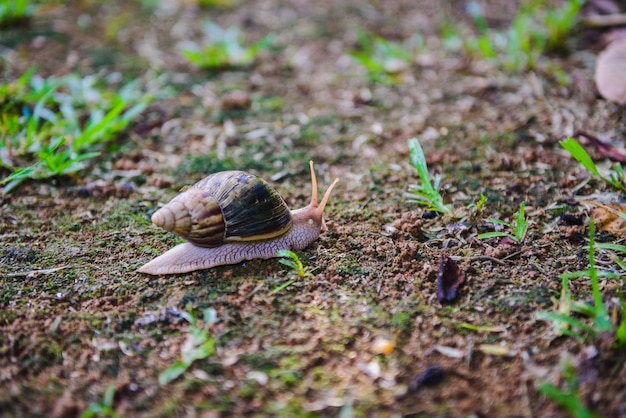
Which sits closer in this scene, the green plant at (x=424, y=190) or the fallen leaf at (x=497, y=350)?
the fallen leaf at (x=497, y=350)

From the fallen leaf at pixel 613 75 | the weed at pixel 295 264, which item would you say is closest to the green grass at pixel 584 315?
the weed at pixel 295 264

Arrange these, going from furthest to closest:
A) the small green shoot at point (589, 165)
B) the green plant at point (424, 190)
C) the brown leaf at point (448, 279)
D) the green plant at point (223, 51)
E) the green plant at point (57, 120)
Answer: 1. the green plant at point (223, 51)
2. the green plant at point (57, 120)
3. the green plant at point (424, 190)
4. the small green shoot at point (589, 165)
5. the brown leaf at point (448, 279)

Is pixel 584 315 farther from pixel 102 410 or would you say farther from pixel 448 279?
pixel 102 410

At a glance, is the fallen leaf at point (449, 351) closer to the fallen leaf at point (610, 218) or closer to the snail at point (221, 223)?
the snail at point (221, 223)

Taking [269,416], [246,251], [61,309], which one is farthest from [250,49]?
[269,416]

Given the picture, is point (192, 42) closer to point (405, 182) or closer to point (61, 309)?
point (405, 182)

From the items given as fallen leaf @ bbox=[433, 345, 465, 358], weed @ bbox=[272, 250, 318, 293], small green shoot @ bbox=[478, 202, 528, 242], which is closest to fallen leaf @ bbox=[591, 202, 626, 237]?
small green shoot @ bbox=[478, 202, 528, 242]

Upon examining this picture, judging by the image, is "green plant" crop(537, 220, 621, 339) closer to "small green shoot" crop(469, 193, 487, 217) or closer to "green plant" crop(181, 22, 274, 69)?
"small green shoot" crop(469, 193, 487, 217)
